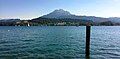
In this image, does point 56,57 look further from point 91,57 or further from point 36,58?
point 91,57

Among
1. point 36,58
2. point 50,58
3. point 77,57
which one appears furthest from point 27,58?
point 77,57

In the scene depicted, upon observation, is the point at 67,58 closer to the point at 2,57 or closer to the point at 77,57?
the point at 77,57

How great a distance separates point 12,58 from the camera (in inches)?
968

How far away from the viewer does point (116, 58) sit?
25203 mm

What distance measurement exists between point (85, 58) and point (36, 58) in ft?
20.6

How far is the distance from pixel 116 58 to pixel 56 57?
7916mm

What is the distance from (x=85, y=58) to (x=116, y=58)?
14.0ft

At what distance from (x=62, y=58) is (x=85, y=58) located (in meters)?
2.96

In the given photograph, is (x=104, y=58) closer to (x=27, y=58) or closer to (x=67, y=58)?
(x=67, y=58)

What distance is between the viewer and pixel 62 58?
81.4 feet

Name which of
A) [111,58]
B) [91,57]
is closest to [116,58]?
[111,58]

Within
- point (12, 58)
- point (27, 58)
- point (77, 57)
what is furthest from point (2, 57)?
point (77, 57)

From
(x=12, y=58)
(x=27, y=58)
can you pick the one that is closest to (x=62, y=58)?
(x=27, y=58)

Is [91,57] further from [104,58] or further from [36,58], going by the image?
[36,58]
